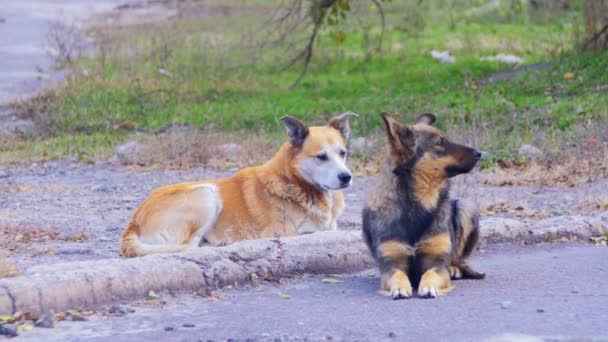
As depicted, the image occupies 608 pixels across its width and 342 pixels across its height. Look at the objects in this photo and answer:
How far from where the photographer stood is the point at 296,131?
9.29 metres

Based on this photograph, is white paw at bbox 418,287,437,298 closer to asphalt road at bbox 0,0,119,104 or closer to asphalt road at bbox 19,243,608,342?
asphalt road at bbox 19,243,608,342

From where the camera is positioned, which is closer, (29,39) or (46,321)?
(46,321)

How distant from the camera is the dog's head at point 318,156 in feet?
29.8

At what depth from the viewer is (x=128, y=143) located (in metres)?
15.3

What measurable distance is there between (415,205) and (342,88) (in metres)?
12.2

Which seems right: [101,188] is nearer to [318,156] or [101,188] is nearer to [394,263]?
[318,156]

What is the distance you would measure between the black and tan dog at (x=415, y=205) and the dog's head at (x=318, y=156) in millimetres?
1583

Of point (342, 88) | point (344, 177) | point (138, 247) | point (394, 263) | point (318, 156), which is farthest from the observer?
point (342, 88)

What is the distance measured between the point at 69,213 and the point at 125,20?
70.5ft

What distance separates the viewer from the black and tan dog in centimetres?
716

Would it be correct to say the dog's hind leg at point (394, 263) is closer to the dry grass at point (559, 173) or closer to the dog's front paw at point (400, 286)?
the dog's front paw at point (400, 286)

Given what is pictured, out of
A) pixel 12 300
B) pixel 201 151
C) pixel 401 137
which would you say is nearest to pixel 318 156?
pixel 401 137

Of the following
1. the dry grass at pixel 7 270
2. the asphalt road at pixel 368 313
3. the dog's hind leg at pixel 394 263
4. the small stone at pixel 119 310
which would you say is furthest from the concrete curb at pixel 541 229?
the dry grass at pixel 7 270

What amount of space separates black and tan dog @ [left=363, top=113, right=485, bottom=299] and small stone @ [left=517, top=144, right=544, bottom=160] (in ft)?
19.7
